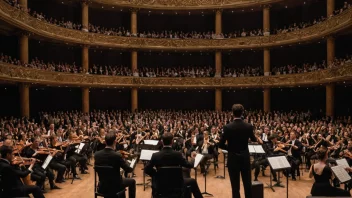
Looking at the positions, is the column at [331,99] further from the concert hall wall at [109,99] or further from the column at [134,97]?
the concert hall wall at [109,99]

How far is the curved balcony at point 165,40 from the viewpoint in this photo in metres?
19.6

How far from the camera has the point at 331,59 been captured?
74.6ft

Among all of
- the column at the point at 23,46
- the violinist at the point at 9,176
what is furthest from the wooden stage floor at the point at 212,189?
the column at the point at 23,46

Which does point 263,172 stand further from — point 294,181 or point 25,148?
point 25,148

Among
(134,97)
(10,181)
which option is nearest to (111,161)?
(10,181)

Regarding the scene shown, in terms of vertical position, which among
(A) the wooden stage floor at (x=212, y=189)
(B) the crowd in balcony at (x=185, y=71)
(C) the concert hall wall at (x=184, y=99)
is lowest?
(A) the wooden stage floor at (x=212, y=189)

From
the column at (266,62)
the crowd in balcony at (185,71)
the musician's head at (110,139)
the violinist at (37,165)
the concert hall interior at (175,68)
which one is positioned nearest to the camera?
the musician's head at (110,139)

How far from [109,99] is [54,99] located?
16.5ft

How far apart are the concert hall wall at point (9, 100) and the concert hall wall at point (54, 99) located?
7.01 ft

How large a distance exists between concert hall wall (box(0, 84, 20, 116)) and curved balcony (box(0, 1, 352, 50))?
14.1 ft

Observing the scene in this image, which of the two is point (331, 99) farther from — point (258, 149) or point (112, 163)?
point (112, 163)

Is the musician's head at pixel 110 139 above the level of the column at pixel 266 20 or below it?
below

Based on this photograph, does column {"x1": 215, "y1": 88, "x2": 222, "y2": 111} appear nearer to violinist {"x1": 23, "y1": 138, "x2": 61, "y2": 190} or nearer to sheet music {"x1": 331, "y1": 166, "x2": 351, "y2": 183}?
violinist {"x1": 23, "y1": 138, "x2": 61, "y2": 190}

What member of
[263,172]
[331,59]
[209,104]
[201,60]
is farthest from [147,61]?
[263,172]
